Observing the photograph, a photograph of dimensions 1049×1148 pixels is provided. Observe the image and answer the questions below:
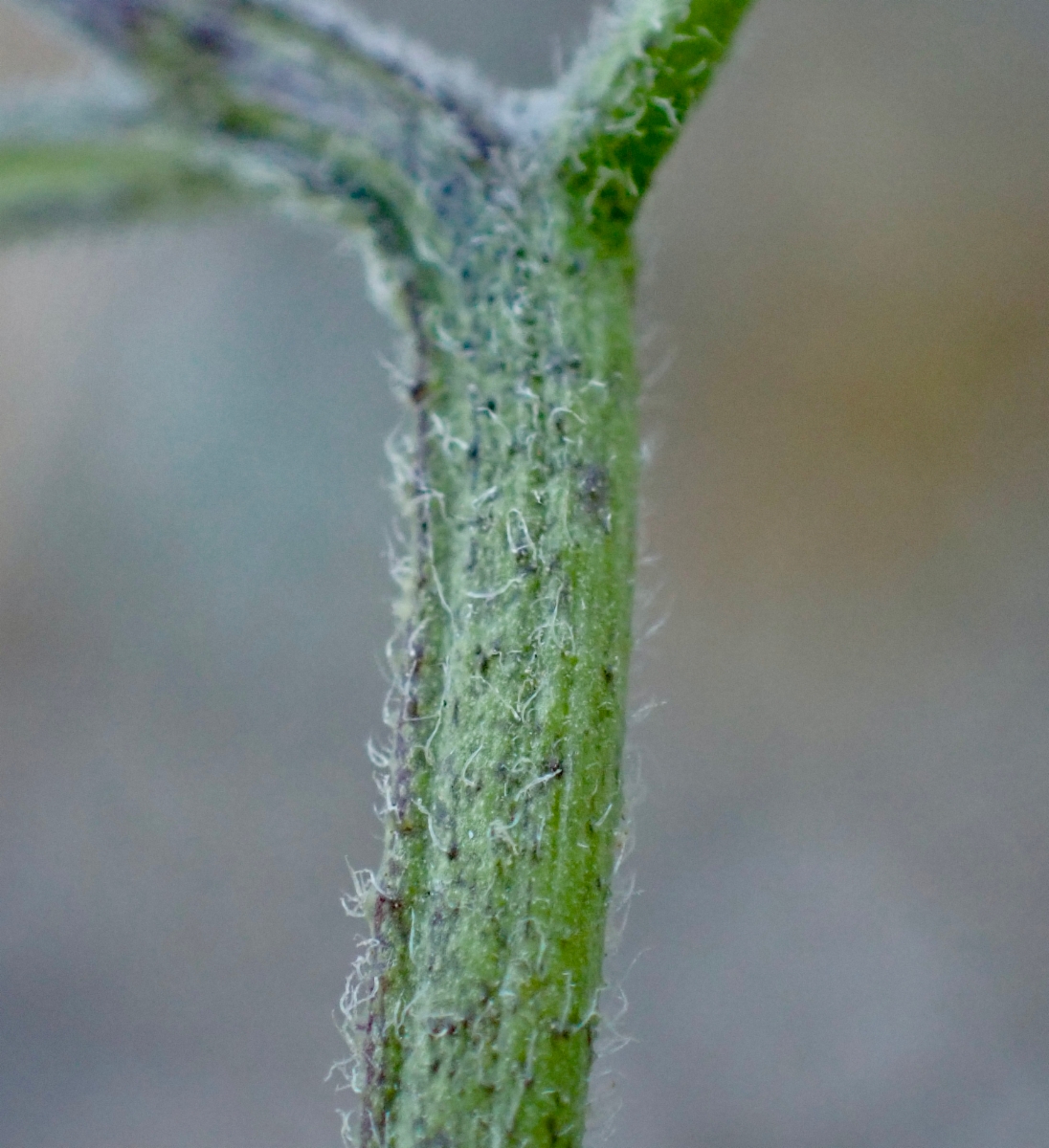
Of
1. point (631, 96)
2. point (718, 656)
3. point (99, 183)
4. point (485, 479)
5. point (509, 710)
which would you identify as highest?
point (718, 656)

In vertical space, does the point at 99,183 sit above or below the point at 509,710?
above

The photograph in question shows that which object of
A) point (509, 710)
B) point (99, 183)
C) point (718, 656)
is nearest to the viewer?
point (509, 710)

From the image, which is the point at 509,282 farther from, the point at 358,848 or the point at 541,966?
the point at 358,848

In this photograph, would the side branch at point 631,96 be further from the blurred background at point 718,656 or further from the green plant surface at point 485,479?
the blurred background at point 718,656

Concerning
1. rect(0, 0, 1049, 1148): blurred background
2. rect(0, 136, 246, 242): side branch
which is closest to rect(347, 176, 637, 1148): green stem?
rect(0, 136, 246, 242): side branch

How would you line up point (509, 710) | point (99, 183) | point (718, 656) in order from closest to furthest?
1. point (509, 710)
2. point (99, 183)
3. point (718, 656)

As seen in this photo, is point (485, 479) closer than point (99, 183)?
Yes

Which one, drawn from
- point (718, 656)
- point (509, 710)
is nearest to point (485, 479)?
point (509, 710)

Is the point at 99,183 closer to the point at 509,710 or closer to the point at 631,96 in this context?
the point at 631,96

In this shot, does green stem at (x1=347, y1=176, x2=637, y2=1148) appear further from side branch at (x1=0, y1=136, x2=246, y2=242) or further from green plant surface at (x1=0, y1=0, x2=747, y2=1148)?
side branch at (x1=0, y1=136, x2=246, y2=242)
